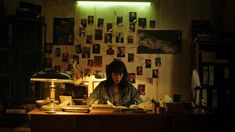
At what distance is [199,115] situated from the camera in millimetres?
3434

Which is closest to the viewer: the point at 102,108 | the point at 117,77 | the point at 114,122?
the point at 114,122

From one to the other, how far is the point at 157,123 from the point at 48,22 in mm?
2400

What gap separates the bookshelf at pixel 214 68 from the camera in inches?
175

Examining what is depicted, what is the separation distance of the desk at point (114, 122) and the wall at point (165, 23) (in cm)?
157

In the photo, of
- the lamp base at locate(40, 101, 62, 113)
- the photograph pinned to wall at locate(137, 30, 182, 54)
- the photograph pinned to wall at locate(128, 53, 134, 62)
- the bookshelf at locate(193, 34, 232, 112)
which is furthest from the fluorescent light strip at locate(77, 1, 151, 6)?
the lamp base at locate(40, 101, 62, 113)

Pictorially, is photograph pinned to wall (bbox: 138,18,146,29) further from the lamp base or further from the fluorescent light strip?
the lamp base

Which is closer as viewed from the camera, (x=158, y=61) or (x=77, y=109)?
(x=77, y=109)

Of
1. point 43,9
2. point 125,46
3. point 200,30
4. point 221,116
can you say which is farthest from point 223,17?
point 43,9

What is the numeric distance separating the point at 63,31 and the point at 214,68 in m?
2.16

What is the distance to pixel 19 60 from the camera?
450 centimetres

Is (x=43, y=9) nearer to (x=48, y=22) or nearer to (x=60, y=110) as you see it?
(x=48, y=22)

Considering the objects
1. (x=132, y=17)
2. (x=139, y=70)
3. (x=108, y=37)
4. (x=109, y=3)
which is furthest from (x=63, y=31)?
(x=139, y=70)

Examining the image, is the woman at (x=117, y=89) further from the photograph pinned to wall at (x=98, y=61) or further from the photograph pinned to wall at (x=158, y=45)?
the photograph pinned to wall at (x=158, y=45)

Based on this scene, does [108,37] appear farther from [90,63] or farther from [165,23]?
[165,23]
